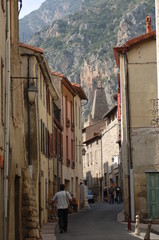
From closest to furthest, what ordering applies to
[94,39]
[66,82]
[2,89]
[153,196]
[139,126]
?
[2,89] → [153,196] → [139,126] → [66,82] → [94,39]

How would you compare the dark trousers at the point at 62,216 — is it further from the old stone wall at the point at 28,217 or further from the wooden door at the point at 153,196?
the wooden door at the point at 153,196

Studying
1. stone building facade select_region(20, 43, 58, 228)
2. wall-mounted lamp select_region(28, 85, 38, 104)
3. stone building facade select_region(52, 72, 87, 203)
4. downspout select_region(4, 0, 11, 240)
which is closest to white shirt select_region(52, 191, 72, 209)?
stone building facade select_region(20, 43, 58, 228)

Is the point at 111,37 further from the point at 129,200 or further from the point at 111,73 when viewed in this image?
the point at 129,200

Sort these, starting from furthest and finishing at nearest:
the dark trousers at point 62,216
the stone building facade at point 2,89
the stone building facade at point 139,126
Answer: the stone building facade at point 139,126 → the dark trousers at point 62,216 → the stone building facade at point 2,89

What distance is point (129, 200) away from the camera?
29.3 metres

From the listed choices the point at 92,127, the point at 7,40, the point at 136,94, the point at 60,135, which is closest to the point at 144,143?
the point at 136,94

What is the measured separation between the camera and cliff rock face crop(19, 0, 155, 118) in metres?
156

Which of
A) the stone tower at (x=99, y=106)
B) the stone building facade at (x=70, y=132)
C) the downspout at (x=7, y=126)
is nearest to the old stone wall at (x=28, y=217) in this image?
the downspout at (x=7, y=126)

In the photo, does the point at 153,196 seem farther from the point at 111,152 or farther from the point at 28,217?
the point at 111,152

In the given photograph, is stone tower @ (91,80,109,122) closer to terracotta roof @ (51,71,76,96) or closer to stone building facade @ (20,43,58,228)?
terracotta roof @ (51,71,76,96)

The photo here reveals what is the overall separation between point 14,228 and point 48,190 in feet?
53.4

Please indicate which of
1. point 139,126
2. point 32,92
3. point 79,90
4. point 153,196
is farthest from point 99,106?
point 32,92

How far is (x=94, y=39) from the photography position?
182m

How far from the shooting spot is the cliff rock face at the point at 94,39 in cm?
15588
